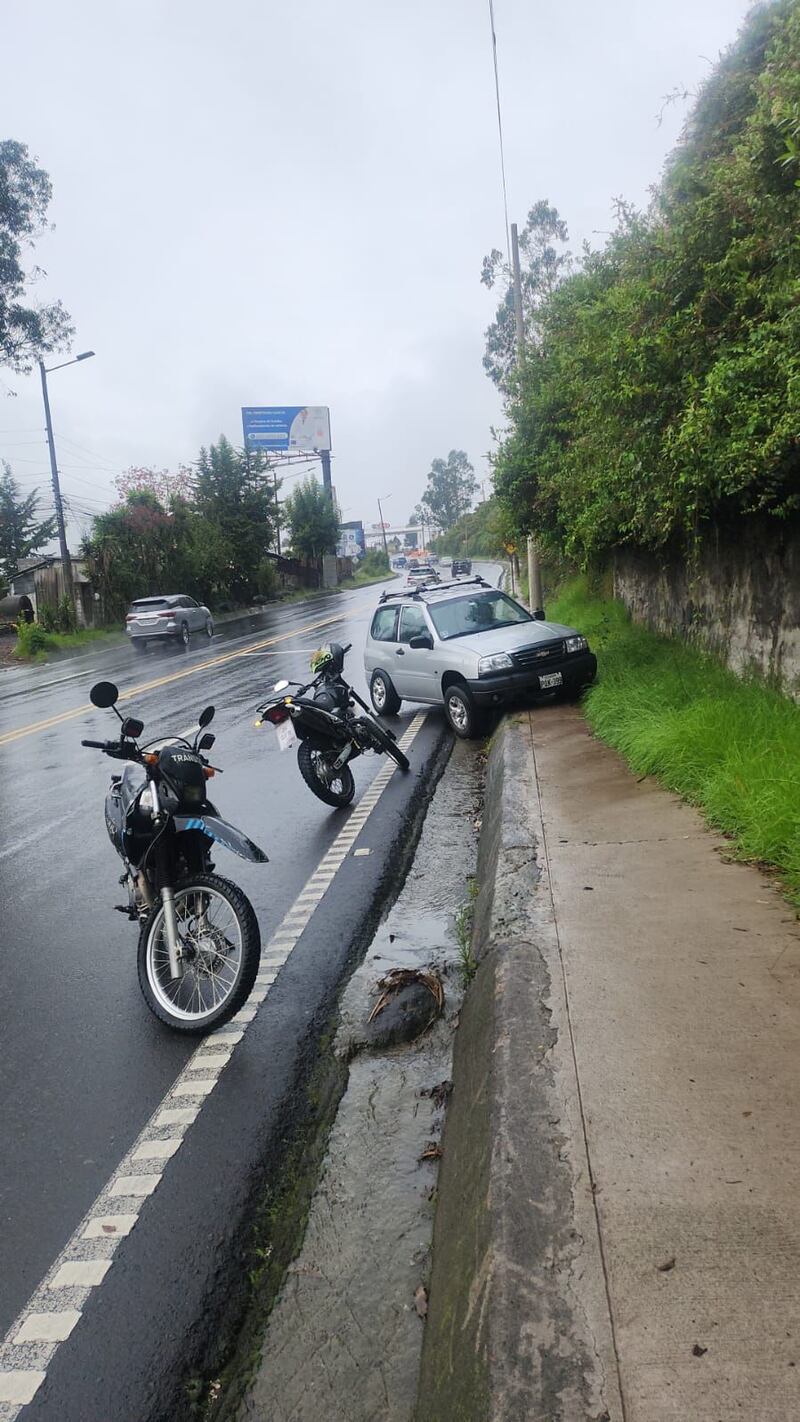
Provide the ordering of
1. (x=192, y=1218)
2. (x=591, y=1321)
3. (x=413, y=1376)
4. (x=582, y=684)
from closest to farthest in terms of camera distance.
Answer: (x=591, y=1321), (x=413, y=1376), (x=192, y=1218), (x=582, y=684)

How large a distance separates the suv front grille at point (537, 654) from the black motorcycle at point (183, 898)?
6083 millimetres

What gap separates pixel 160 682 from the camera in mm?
17734

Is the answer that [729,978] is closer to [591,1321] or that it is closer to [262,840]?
[591,1321]

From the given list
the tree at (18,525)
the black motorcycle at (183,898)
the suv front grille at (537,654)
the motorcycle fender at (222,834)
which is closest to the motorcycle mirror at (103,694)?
the black motorcycle at (183,898)

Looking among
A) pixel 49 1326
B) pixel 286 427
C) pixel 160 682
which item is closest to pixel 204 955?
pixel 49 1326

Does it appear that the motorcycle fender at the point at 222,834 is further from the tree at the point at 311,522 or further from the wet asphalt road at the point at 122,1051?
the tree at the point at 311,522

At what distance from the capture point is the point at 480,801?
8289 mm

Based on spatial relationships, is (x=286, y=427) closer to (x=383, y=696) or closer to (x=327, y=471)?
(x=327, y=471)

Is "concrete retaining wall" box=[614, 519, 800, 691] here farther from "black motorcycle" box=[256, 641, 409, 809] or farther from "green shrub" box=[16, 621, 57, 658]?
"green shrub" box=[16, 621, 57, 658]

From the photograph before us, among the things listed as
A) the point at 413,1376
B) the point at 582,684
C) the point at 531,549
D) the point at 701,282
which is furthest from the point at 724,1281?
the point at 531,549

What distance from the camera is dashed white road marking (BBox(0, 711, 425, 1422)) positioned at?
2557 mm

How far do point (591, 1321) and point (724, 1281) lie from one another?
33 centimetres

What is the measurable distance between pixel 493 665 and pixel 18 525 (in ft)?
211

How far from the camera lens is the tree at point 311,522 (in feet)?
229
